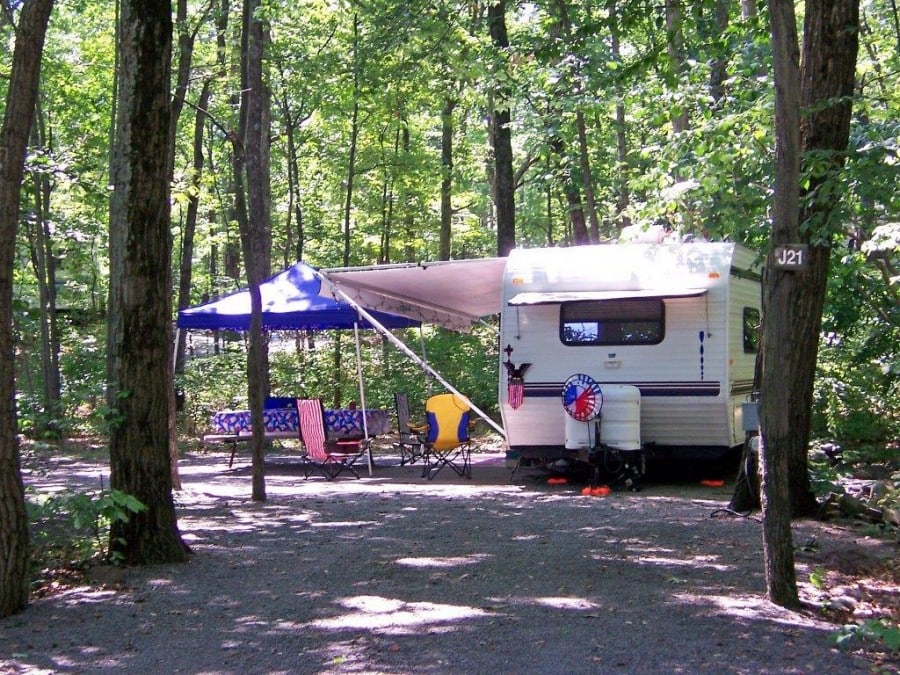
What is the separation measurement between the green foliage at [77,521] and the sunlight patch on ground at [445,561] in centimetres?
189

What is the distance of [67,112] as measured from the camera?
2167 centimetres

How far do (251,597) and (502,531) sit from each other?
283 centimetres

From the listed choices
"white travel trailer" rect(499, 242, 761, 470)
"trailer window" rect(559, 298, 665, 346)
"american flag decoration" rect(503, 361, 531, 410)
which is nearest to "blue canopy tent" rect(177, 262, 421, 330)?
"american flag decoration" rect(503, 361, 531, 410)

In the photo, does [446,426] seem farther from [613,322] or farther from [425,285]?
[613,322]

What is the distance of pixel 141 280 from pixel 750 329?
7780mm

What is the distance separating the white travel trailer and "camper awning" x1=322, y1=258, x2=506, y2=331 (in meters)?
1.29

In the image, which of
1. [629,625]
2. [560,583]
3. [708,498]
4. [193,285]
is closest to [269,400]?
[708,498]

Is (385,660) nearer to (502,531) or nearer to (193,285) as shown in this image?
(502,531)

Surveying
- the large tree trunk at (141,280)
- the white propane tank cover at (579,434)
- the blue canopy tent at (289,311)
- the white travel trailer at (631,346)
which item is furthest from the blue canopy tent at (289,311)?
the large tree trunk at (141,280)

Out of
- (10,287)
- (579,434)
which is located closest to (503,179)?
(579,434)

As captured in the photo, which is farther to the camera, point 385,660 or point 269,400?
point 269,400

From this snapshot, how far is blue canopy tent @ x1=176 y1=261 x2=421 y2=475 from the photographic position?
14.5m

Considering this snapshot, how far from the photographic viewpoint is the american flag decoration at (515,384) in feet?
38.9

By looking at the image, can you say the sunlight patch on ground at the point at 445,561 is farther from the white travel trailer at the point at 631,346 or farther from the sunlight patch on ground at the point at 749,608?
the white travel trailer at the point at 631,346
